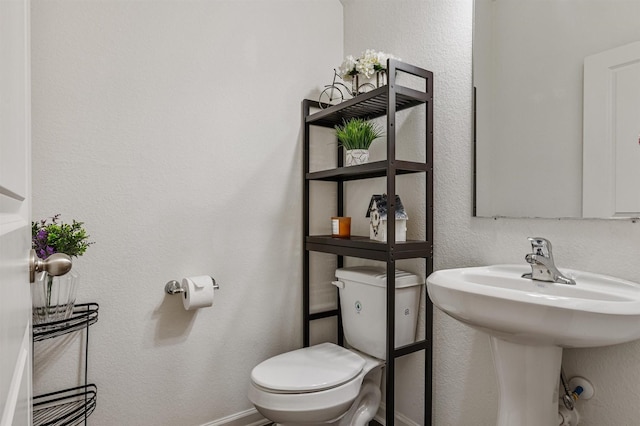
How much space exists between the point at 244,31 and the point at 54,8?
76cm

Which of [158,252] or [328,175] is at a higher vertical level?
[328,175]

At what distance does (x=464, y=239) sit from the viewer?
4.99 ft

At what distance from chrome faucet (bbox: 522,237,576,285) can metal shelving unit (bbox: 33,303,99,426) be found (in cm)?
150

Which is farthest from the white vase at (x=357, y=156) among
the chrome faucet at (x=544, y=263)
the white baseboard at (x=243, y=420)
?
the white baseboard at (x=243, y=420)

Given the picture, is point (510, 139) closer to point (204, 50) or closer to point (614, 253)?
point (614, 253)

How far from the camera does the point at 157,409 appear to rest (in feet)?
5.18

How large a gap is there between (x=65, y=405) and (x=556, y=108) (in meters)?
2.04

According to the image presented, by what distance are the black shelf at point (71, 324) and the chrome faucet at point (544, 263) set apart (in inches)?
58.8

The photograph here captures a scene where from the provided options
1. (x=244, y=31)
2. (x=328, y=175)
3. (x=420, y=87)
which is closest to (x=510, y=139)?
(x=420, y=87)

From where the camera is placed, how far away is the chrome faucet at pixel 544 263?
112cm

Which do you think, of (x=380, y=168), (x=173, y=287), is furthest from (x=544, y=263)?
(x=173, y=287)

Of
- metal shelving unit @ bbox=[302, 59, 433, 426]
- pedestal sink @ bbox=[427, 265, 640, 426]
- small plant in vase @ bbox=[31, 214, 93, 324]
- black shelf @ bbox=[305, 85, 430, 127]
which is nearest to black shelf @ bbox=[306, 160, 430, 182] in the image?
metal shelving unit @ bbox=[302, 59, 433, 426]

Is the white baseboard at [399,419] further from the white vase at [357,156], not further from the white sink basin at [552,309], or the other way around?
the white vase at [357,156]

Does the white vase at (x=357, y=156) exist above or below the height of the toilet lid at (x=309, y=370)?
above
